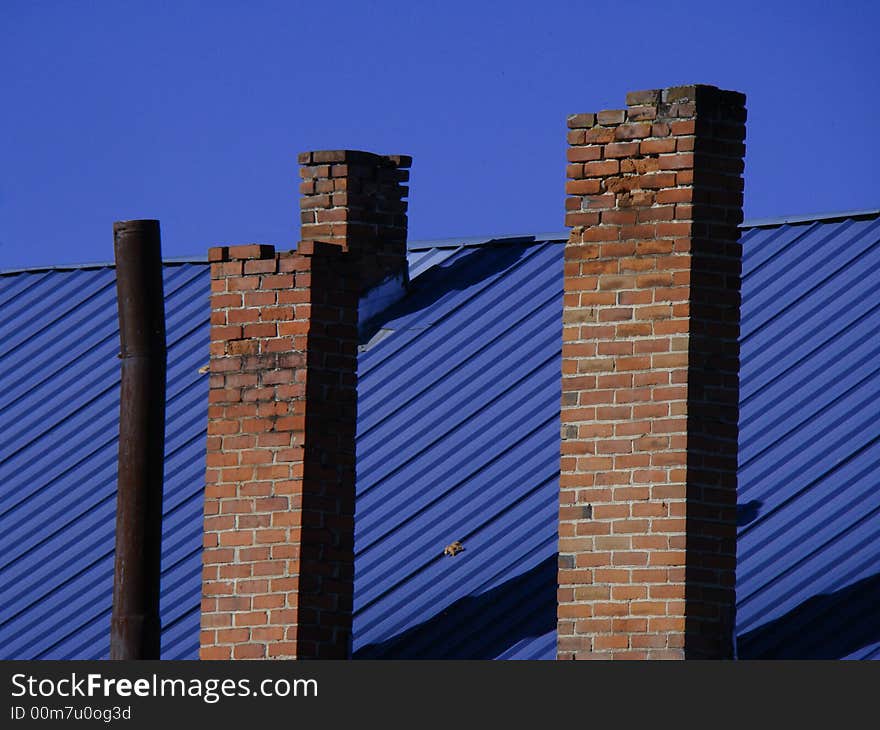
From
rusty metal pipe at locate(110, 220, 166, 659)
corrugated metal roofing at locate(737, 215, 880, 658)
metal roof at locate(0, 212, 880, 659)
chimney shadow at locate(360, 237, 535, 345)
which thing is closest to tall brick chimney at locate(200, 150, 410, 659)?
rusty metal pipe at locate(110, 220, 166, 659)

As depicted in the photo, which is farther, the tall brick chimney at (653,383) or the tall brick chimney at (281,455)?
the tall brick chimney at (281,455)

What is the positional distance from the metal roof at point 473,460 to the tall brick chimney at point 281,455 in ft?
3.62

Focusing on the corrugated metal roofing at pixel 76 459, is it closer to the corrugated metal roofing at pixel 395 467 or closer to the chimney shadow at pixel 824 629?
the corrugated metal roofing at pixel 395 467

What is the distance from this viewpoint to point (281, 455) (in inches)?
458

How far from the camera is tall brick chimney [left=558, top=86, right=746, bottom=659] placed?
1034cm

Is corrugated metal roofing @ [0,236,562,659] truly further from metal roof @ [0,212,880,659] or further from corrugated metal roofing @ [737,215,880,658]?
corrugated metal roofing @ [737,215,880,658]

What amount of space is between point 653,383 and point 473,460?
11.4 ft

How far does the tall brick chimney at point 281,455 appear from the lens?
11.5 meters

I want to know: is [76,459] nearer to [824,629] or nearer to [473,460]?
[473,460]

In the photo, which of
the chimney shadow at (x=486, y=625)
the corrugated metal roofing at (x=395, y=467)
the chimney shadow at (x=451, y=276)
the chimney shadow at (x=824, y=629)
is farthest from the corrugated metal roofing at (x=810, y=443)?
the chimney shadow at (x=451, y=276)

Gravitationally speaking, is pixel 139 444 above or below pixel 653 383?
below

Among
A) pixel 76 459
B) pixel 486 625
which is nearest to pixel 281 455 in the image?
pixel 486 625

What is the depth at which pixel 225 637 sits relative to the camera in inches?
456

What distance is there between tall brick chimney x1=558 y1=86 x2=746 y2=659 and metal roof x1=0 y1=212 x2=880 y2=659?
110cm
